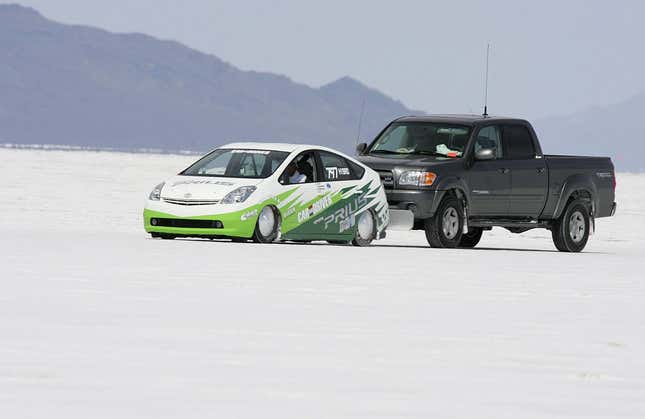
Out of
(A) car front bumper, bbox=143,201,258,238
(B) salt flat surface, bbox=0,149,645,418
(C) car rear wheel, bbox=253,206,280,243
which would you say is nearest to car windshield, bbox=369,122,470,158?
(B) salt flat surface, bbox=0,149,645,418

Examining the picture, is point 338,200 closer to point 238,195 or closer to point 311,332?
point 238,195

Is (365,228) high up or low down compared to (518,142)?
down

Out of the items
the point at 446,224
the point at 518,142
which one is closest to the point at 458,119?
the point at 518,142

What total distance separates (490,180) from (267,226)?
3.67m

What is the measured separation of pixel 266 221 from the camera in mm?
21125

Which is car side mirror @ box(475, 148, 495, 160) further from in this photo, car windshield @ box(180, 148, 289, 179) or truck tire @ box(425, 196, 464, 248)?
car windshield @ box(180, 148, 289, 179)

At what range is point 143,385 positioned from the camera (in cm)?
827

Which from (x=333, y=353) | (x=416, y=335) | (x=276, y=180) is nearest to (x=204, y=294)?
(x=416, y=335)

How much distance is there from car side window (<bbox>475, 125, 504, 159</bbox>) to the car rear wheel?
360cm

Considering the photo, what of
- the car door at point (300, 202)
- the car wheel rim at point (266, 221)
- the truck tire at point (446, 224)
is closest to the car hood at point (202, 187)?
the car wheel rim at point (266, 221)

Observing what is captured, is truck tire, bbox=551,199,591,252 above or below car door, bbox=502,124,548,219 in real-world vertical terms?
below

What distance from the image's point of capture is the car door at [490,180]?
22875mm

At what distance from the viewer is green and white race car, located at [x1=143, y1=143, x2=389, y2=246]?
20.9 meters

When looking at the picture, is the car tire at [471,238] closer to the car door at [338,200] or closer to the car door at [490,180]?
the car door at [490,180]
